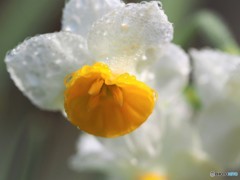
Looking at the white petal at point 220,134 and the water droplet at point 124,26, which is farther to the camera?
the white petal at point 220,134

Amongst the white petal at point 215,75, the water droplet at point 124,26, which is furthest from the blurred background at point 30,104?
the water droplet at point 124,26

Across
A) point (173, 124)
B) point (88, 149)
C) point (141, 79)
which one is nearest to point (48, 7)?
point (88, 149)

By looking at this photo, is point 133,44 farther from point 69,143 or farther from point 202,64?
point 69,143

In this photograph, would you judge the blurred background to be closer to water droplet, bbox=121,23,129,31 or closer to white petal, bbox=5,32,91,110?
white petal, bbox=5,32,91,110

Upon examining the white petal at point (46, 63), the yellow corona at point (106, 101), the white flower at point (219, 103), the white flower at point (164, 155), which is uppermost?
the white flower at point (219, 103)

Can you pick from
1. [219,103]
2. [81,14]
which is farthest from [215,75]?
[81,14]

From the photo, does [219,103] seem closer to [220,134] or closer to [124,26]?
[220,134]

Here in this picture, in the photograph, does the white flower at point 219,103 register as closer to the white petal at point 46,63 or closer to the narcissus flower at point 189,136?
the narcissus flower at point 189,136
